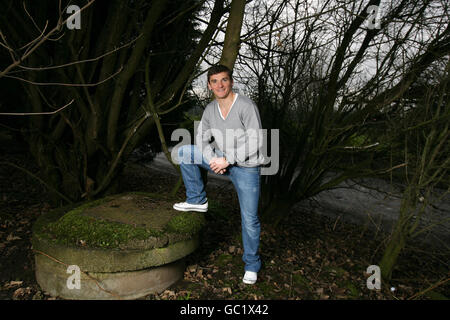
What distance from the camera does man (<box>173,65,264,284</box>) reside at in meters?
3.24

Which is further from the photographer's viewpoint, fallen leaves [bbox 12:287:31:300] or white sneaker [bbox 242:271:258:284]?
white sneaker [bbox 242:271:258:284]

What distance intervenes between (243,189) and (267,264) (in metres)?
1.59

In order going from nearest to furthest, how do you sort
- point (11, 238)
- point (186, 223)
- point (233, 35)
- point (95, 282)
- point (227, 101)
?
1. point (95, 282)
2. point (227, 101)
3. point (186, 223)
4. point (233, 35)
5. point (11, 238)

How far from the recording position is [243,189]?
3.42 meters

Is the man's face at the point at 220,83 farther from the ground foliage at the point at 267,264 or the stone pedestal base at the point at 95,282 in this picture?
the ground foliage at the point at 267,264

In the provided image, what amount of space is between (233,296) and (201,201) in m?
1.13

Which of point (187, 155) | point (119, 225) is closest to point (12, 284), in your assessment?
point (119, 225)

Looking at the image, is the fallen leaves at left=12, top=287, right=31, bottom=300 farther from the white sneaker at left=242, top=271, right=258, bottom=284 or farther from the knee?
the white sneaker at left=242, top=271, right=258, bottom=284

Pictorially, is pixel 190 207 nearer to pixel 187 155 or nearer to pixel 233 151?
pixel 187 155

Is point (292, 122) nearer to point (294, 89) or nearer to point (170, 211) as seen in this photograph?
point (294, 89)

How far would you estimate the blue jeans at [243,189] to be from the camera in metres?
3.40

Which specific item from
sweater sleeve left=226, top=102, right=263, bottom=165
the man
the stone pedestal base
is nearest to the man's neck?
the man
